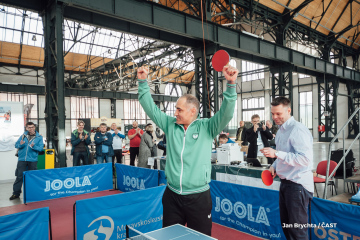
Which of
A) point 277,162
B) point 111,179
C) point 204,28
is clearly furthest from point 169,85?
point 277,162

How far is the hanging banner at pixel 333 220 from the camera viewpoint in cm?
318

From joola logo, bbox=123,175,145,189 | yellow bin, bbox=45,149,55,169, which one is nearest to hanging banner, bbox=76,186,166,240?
joola logo, bbox=123,175,145,189

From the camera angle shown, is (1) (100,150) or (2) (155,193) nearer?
(2) (155,193)

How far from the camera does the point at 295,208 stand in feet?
8.43

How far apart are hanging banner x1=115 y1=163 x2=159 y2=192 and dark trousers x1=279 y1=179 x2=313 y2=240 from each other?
3803mm

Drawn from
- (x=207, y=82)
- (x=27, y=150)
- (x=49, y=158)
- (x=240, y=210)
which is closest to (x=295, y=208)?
(x=240, y=210)

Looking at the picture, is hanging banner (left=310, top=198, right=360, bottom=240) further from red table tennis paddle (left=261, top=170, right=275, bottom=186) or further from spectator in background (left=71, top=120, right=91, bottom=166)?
spectator in background (left=71, top=120, right=91, bottom=166)

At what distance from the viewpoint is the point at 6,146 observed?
365 inches

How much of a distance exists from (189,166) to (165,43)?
14.3 metres

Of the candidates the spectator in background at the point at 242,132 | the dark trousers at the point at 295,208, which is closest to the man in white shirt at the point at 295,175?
the dark trousers at the point at 295,208

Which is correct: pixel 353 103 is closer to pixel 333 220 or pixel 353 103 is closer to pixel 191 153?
pixel 333 220

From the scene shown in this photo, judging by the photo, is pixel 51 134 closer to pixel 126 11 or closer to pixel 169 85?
pixel 126 11

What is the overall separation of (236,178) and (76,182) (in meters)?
4.67

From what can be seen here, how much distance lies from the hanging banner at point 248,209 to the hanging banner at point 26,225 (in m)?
3.02
